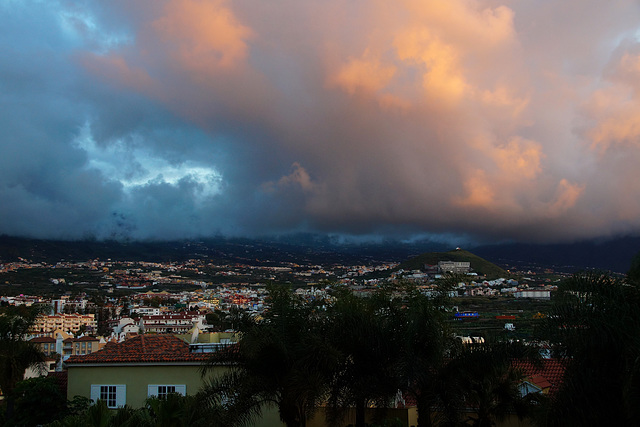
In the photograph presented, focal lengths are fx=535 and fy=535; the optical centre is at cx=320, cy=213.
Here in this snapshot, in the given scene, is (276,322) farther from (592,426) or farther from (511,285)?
(511,285)

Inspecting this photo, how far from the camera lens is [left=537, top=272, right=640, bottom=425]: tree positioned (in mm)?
8186

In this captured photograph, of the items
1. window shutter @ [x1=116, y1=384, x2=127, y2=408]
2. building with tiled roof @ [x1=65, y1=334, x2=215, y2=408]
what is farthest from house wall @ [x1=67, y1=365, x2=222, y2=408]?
window shutter @ [x1=116, y1=384, x2=127, y2=408]

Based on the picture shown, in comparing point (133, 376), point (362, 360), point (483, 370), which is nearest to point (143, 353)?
point (133, 376)

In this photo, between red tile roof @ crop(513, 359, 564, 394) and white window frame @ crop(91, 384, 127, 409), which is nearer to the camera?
white window frame @ crop(91, 384, 127, 409)

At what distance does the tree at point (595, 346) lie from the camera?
8.19 m

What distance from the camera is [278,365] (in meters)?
11.6

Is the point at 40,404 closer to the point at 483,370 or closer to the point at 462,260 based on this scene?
the point at 483,370

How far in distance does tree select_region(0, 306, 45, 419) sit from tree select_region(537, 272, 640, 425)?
712 inches

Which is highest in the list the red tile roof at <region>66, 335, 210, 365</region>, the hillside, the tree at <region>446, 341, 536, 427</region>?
the tree at <region>446, 341, 536, 427</region>

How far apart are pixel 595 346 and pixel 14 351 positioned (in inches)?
770

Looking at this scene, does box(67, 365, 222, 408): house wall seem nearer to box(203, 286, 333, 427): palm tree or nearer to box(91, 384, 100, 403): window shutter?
box(91, 384, 100, 403): window shutter

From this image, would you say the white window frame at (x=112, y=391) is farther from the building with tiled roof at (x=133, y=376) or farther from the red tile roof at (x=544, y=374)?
the red tile roof at (x=544, y=374)

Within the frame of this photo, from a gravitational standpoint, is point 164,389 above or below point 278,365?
below

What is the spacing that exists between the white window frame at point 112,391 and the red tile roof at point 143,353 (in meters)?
0.79
